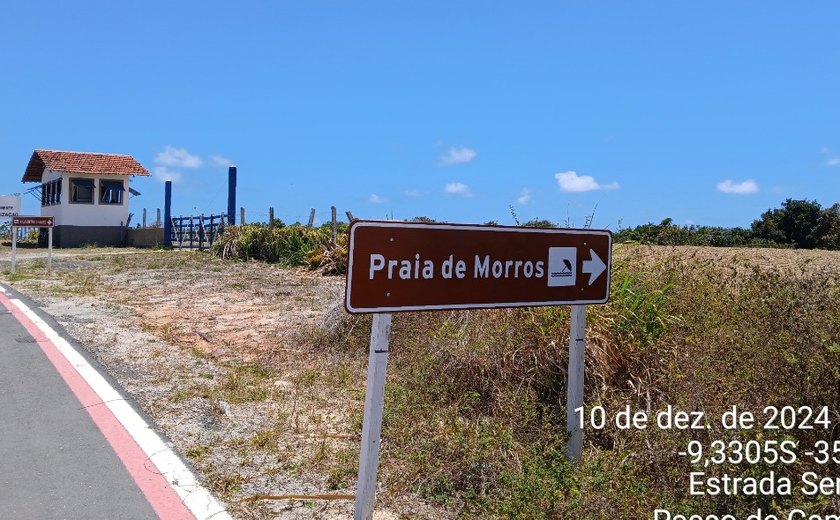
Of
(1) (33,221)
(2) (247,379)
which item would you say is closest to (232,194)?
(1) (33,221)

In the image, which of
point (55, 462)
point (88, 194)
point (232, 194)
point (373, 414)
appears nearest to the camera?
point (373, 414)

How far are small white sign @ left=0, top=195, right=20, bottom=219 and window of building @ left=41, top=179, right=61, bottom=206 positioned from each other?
9526 millimetres

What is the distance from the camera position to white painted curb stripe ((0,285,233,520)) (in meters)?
4.11

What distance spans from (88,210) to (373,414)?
121ft

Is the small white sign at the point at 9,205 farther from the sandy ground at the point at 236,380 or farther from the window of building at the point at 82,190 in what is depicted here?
the sandy ground at the point at 236,380

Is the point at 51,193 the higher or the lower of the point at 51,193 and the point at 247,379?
the higher

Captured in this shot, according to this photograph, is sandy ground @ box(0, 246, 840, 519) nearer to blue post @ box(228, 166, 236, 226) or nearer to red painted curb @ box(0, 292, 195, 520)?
red painted curb @ box(0, 292, 195, 520)

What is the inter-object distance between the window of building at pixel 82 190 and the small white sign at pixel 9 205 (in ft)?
28.9

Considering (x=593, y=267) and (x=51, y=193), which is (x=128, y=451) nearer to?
(x=593, y=267)

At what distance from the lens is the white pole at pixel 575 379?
14.9 ft

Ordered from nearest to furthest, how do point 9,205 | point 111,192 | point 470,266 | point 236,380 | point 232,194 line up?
point 470,266, point 236,380, point 9,205, point 232,194, point 111,192

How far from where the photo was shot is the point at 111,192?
37219 millimetres

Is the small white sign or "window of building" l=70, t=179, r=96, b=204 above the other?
"window of building" l=70, t=179, r=96, b=204

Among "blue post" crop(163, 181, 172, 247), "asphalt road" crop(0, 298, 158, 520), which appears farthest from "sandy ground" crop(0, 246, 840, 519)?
"blue post" crop(163, 181, 172, 247)
